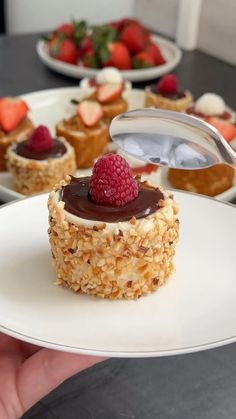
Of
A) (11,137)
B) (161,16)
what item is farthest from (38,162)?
(161,16)

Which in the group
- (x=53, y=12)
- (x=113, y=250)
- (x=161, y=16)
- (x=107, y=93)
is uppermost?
(x=113, y=250)

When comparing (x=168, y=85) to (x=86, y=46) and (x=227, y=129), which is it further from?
(x=86, y=46)

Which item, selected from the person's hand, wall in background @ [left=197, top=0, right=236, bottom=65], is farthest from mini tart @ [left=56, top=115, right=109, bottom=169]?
wall in background @ [left=197, top=0, right=236, bottom=65]

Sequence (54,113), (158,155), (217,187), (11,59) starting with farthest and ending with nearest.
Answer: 1. (11,59)
2. (54,113)
3. (217,187)
4. (158,155)

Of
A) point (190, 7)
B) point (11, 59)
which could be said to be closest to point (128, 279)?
point (11, 59)

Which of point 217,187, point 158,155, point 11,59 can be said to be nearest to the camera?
point 158,155

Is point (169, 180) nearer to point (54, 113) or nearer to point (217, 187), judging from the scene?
point (217, 187)

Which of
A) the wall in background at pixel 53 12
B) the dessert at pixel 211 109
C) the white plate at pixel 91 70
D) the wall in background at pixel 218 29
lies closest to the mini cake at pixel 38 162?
the dessert at pixel 211 109

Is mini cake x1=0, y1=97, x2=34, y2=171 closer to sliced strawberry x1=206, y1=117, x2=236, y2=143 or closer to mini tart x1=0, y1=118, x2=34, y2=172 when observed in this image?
mini tart x1=0, y1=118, x2=34, y2=172
